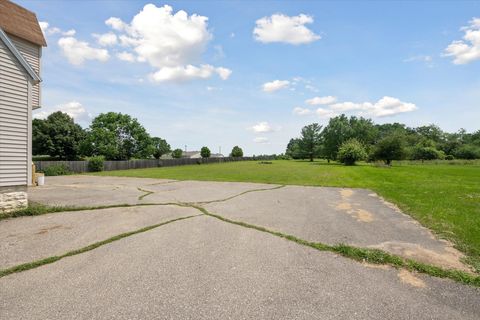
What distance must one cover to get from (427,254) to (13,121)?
1063 cm

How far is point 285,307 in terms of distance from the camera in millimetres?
3021

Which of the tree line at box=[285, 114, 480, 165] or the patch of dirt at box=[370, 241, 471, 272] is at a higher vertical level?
the tree line at box=[285, 114, 480, 165]

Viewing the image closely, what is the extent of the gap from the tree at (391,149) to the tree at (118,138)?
42.2m

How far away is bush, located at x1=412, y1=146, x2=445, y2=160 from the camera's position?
61.2 meters

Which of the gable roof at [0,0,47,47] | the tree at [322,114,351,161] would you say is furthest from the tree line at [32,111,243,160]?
the tree at [322,114,351,161]

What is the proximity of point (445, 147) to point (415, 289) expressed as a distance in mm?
91001

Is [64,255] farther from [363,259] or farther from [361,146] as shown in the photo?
[361,146]

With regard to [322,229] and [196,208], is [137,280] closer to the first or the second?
[322,229]

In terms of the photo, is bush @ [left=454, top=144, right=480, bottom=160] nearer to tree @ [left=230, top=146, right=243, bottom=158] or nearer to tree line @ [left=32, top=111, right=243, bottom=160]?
tree @ [left=230, top=146, right=243, bottom=158]

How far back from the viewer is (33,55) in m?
11.1

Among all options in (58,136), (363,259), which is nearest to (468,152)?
(363,259)

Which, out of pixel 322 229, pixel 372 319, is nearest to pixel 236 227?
pixel 322 229

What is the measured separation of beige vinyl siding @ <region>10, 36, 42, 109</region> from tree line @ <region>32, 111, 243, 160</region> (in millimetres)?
36256

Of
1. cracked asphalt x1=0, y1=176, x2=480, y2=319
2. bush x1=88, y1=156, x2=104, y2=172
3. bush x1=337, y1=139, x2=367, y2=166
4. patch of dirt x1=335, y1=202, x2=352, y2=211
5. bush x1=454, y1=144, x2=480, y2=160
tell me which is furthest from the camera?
bush x1=454, y1=144, x2=480, y2=160
